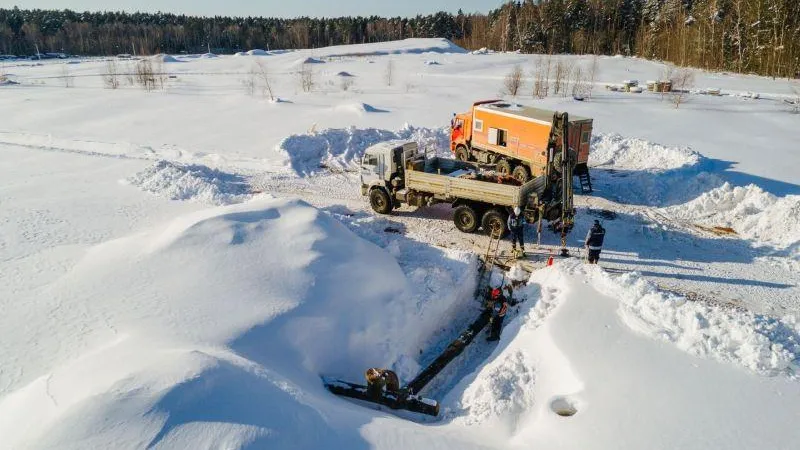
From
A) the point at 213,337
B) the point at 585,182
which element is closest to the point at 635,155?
the point at 585,182

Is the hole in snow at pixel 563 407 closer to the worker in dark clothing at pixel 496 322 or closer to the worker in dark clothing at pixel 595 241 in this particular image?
the worker in dark clothing at pixel 496 322

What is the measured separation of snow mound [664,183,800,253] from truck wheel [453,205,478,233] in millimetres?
6592

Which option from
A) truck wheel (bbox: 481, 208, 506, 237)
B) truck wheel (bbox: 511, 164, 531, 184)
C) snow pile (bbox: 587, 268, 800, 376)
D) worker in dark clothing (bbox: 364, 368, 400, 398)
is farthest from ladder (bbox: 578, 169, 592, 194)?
worker in dark clothing (bbox: 364, 368, 400, 398)

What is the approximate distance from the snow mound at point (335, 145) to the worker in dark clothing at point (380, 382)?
13.2 meters

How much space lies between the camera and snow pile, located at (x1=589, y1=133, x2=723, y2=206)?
17.1m

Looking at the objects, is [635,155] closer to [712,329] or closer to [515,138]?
[515,138]

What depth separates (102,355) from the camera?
796cm

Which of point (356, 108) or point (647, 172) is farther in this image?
point (356, 108)

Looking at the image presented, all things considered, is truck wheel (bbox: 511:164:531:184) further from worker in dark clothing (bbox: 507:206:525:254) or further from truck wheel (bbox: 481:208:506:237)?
worker in dark clothing (bbox: 507:206:525:254)

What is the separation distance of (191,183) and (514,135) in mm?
11827

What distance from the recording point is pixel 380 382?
27.4ft

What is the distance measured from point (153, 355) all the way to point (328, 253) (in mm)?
4327

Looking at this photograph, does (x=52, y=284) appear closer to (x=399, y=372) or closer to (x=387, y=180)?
(x=399, y=372)

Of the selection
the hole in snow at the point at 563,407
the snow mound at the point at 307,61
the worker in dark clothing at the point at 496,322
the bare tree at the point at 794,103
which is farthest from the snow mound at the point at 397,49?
the hole in snow at the point at 563,407
